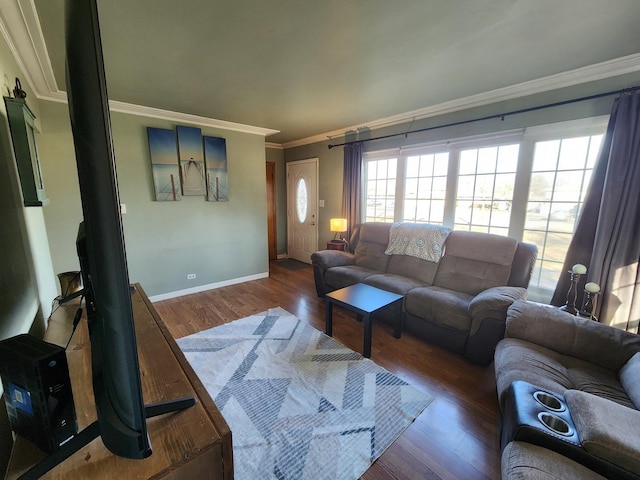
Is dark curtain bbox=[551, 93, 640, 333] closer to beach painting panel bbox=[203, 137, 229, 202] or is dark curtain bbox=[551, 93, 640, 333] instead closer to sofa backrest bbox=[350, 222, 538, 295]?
sofa backrest bbox=[350, 222, 538, 295]

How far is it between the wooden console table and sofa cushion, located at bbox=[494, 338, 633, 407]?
1.41m

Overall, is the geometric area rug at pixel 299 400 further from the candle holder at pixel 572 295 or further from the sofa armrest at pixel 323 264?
the candle holder at pixel 572 295

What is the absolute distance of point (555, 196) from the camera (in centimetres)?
262

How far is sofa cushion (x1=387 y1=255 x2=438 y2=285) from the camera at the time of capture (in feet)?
9.90

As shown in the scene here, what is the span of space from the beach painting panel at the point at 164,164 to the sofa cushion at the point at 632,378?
4202 millimetres

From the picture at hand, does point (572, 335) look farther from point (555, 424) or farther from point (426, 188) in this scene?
point (426, 188)

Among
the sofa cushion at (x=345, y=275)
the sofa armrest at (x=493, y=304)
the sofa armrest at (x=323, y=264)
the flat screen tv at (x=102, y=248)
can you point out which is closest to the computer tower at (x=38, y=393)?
the flat screen tv at (x=102, y=248)

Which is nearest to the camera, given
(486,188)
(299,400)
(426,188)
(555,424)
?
(555,424)

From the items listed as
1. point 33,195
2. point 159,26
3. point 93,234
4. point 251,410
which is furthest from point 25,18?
point 251,410

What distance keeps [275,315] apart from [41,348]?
8.22 ft

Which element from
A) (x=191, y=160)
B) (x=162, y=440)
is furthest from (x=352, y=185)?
(x=162, y=440)

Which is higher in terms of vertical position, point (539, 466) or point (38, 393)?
point (38, 393)

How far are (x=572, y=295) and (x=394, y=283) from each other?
60.4 inches

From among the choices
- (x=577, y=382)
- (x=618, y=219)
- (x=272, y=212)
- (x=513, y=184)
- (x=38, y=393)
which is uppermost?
(x=513, y=184)
